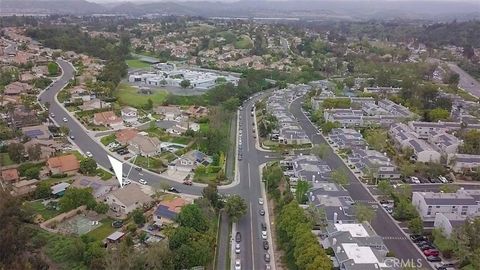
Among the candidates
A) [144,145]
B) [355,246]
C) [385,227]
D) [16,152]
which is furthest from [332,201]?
[16,152]

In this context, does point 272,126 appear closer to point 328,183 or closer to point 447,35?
point 328,183

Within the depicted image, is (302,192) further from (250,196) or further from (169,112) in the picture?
(169,112)

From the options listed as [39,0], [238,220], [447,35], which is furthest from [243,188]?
[39,0]

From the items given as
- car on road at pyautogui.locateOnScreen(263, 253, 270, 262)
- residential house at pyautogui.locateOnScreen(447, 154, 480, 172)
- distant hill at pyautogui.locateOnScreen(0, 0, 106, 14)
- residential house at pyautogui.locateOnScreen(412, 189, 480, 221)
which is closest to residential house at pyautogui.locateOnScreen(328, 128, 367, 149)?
residential house at pyautogui.locateOnScreen(447, 154, 480, 172)

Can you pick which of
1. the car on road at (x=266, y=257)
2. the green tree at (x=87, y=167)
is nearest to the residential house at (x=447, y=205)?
the car on road at (x=266, y=257)

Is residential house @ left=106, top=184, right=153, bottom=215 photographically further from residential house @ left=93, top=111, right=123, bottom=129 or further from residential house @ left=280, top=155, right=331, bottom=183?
residential house @ left=93, top=111, right=123, bottom=129

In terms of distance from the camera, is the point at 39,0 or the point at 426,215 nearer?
the point at 426,215

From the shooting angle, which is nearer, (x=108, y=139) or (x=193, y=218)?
(x=193, y=218)
